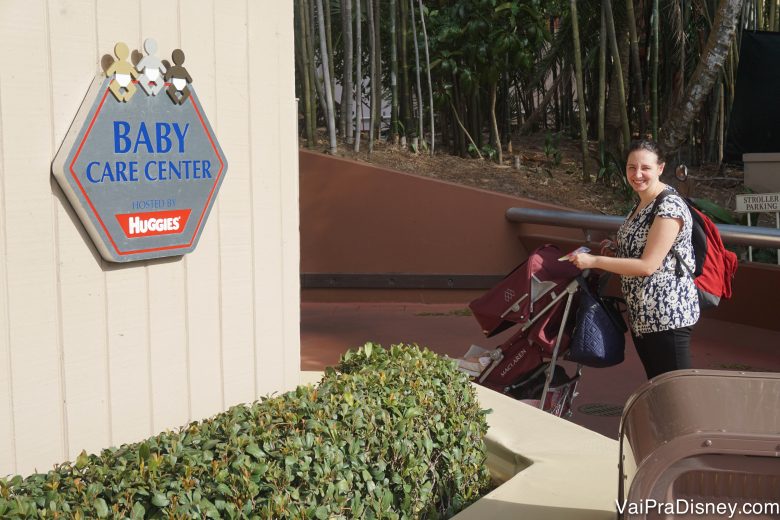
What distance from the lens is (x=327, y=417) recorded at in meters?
2.75

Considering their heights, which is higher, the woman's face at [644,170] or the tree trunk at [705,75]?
the tree trunk at [705,75]

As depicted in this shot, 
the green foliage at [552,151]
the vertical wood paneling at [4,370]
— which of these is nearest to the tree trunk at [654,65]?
the green foliage at [552,151]

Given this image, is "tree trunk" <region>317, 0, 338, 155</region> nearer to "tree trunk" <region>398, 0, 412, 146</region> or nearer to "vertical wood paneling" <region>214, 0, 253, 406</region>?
"tree trunk" <region>398, 0, 412, 146</region>

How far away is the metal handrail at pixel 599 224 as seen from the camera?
617 centimetres

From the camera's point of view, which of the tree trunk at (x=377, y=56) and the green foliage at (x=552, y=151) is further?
the green foliage at (x=552, y=151)

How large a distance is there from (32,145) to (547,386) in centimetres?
287

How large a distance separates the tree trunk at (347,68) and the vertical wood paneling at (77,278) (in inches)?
250

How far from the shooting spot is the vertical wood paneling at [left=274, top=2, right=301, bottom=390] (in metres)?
3.29

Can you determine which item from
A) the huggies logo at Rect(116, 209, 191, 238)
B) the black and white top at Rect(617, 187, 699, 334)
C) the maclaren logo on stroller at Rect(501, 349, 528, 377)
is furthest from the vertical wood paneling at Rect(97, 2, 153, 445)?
the maclaren logo on stroller at Rect(501, 349, 528, 377)

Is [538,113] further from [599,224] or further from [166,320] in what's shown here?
[166,320]

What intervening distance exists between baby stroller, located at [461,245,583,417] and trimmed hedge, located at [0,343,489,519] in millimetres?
1151

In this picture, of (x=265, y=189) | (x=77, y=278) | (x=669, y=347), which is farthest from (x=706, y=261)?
(x=77, y=278)

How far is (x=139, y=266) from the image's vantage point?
9.15 ft

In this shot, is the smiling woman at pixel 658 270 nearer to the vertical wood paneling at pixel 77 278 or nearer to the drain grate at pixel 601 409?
the drain grate at pixel 601 409
